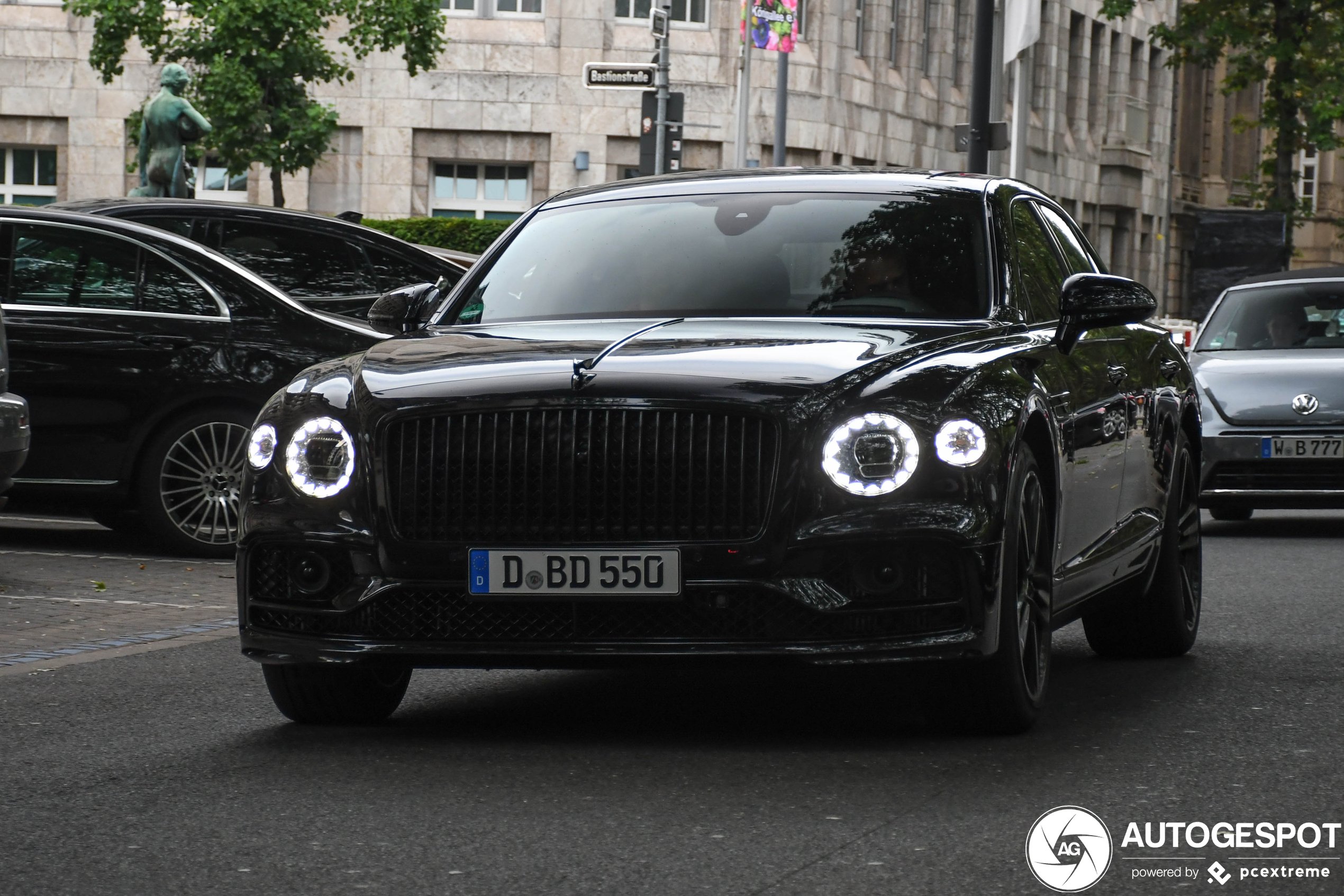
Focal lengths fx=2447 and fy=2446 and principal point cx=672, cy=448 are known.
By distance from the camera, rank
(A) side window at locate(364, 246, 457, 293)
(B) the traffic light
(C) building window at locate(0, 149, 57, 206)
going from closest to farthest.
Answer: (A) side window at locate(364, 246, 457, 293), (B) the traffic light, (C) building window at locate(0, 149, 57, 206)

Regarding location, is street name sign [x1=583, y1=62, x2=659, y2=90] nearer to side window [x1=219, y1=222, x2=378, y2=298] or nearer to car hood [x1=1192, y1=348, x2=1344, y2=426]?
car hood [x1=1192, y1=348, x2=1344, y2=426]

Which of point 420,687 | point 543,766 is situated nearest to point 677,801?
point 543,766

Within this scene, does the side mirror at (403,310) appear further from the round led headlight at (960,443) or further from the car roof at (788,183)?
the round led headlight at (960,443)

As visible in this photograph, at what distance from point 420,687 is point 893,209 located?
6.74ft

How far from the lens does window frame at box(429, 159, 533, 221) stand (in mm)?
40750

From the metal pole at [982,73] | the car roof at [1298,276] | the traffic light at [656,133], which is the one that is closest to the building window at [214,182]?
the traffic light at [656,133]

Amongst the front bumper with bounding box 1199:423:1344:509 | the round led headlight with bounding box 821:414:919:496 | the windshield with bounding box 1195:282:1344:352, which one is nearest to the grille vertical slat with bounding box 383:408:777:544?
the round led headlight with bounding box 821:414:919:496

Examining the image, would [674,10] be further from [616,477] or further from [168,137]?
[616,477]

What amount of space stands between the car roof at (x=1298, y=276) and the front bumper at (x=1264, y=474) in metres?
1.94

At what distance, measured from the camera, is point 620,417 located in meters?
5.95

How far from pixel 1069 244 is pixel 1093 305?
1.50 m

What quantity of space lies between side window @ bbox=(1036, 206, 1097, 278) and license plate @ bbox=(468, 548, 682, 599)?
9.14 feet

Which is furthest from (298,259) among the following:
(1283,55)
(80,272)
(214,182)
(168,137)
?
(1283,55)

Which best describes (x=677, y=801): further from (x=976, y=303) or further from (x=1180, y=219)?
(x=1180, y=219)
